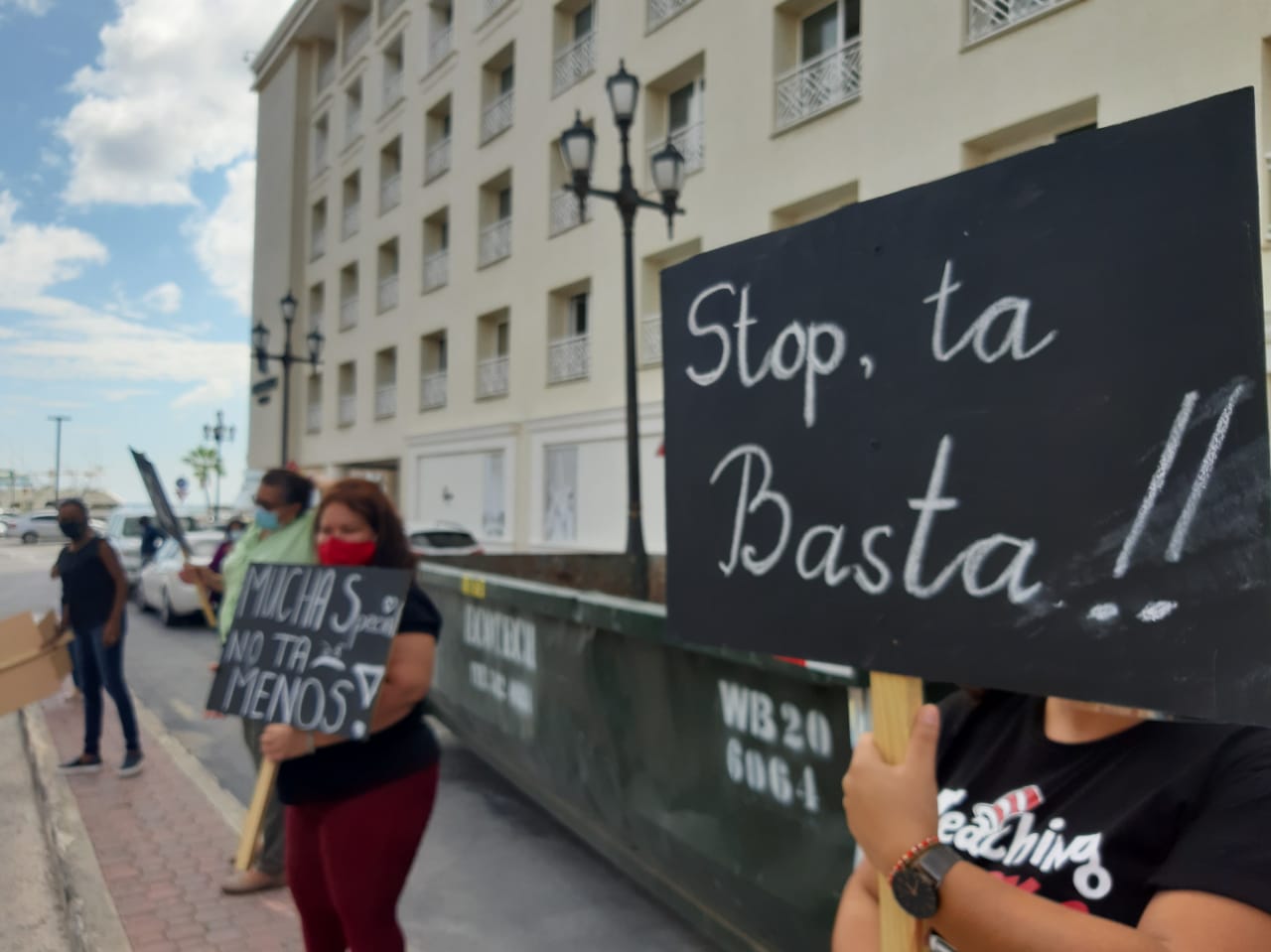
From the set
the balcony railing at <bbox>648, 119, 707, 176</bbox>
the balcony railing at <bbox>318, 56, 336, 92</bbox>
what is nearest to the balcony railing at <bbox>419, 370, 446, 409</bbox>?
the balcony railing at <bbox>648, 119, 707, 176</bbox>

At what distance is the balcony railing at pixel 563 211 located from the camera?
1916 centimetres

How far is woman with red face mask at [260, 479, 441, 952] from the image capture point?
2.61m

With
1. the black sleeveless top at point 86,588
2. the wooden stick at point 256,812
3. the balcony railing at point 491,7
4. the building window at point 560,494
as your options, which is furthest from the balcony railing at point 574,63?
the wooden stick at point 256,812

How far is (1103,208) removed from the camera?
129 cm

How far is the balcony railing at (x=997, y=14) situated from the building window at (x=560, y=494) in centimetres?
1035

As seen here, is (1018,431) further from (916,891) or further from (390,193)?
(390,193)

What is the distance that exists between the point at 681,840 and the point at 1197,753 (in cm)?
231

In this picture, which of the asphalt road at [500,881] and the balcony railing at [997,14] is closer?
the asphalt road at [500,881]

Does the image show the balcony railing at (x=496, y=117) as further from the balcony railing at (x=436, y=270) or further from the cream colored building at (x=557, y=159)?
the balcony railing at (x=436, y=270)

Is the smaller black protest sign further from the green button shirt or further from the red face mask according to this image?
the red face mask

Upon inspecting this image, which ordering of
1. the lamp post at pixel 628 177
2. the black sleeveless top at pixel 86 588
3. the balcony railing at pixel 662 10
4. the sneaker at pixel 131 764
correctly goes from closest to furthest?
the sneaker at pixel 131 764
the black sleeveless top at pixel 86 588
the lamp post at pixel 628 177
the balcony railing at pixel 662 10

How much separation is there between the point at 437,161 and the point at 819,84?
44.8ft

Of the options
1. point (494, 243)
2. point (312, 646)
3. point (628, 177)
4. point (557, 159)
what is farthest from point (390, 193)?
point (312, 646)

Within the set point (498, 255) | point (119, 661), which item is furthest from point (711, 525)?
point (498, 255)
